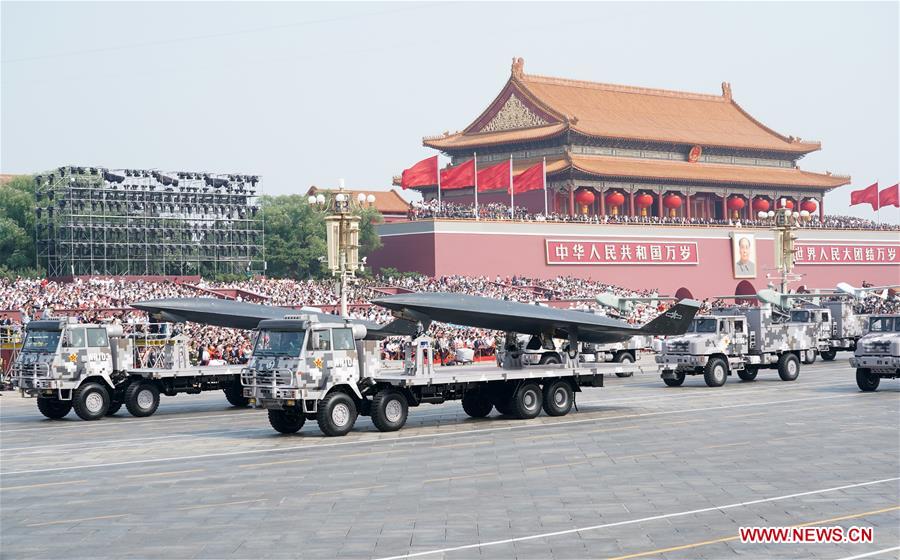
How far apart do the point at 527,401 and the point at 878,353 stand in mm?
11233

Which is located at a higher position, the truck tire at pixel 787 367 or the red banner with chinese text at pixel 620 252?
the red banner with chinese text at pixel 620 252

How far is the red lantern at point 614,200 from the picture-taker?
267 feet

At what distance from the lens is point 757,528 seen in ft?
48.7

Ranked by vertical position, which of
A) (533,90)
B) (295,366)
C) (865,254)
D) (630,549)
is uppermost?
(533,90)

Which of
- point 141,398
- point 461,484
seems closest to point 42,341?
point 141,398

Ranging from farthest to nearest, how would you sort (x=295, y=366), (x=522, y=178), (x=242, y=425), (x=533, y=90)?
(x=533, y=90) → (x=522, y=178) → (x=242, y=425) → (x=295, y=366)

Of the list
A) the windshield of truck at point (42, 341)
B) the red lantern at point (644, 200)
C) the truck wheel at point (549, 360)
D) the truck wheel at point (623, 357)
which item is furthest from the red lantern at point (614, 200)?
the windshield of truck at point (42, 341)

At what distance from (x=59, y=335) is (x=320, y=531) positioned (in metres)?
16.9

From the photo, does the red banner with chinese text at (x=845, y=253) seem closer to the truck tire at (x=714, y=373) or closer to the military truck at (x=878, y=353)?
the truck tire at (x=714, y=373)

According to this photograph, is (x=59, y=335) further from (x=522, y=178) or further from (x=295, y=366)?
(x=522, y=178)

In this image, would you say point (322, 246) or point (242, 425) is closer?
point (242, 425)

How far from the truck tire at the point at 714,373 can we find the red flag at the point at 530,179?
38415 millimetres

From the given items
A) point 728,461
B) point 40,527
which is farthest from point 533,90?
point 40,527

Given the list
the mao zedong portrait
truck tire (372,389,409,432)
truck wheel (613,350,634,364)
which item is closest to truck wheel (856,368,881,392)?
truck wheel (613,350,634,364)
